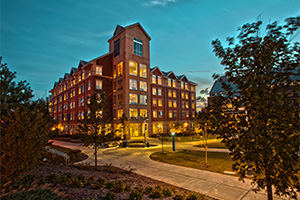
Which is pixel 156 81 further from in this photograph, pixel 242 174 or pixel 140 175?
pixel 242 174

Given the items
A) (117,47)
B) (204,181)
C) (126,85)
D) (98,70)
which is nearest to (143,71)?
(126,85)

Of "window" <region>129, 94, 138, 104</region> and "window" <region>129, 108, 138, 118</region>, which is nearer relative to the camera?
"window" <region>129, 108, 138, 118</region>

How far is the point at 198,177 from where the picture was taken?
9.48 m

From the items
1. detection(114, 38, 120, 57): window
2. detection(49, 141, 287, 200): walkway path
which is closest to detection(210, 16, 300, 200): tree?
detection(49, 141, 287, 200): walkway path

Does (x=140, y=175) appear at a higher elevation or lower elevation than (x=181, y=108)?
lower

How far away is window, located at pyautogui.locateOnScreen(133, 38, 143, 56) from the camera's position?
38031 millimetres

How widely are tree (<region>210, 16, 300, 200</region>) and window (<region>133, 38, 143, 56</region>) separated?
35.4 meters

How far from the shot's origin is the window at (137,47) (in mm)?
38031

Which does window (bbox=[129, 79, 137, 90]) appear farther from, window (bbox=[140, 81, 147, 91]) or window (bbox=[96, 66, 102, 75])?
window (bbox=[96, 66, 102, 75])

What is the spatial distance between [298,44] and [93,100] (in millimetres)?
10742

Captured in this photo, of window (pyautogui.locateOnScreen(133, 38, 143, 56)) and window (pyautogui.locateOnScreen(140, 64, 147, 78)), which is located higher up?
window (pyautogui.locateOnScreen(133, 38, 143, 56))

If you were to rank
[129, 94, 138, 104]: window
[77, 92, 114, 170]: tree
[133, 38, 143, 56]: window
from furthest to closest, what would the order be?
[133, 38, 143, 56]: window, [129, 94, 138, 104]: window, [77, 92, 114, 170]: tree

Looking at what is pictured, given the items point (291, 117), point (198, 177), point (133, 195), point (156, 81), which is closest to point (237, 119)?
point (291, 117)

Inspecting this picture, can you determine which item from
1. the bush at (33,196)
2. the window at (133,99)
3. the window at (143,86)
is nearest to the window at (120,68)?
the window at (143,86)
